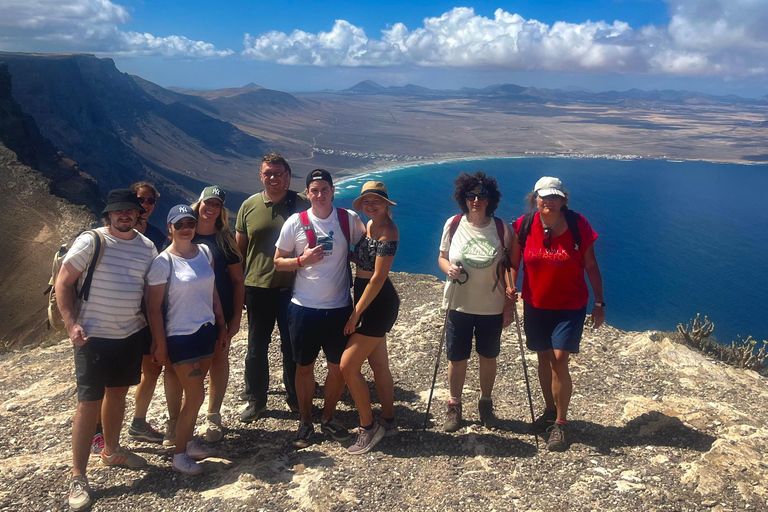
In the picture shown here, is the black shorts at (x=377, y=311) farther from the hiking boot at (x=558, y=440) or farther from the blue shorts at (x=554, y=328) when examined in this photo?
the hiking boot at (x=558, y=440)

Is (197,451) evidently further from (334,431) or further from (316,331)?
(316,331)

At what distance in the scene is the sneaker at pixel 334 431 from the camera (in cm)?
415

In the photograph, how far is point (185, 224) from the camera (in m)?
3.50

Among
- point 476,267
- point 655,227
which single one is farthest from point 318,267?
point 655,227

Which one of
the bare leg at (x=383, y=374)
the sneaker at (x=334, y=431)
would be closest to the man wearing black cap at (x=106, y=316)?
the sneaker at (x=334, y=431)

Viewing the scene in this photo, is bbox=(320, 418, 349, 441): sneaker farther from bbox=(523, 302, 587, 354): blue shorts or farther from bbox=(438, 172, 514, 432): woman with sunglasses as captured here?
bbox=(523, 302, 587, 354): blue shorts

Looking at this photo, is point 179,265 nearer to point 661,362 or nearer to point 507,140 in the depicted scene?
point 661,362

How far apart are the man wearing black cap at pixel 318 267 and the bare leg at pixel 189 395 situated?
2.21ft

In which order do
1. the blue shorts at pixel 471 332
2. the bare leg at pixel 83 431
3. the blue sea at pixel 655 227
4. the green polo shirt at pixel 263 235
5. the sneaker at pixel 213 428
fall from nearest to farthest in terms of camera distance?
the bare leg at pixel 83 431, the blue shorts at pixel 471 332, the green polo shirt at pixel 263 235, the sneaker at pixel 213 428, the blue sea at pixel 655 227

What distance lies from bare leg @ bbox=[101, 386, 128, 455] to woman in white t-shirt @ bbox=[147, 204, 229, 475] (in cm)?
41

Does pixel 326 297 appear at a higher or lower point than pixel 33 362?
higher

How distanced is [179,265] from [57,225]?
1173 inches

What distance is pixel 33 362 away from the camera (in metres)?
7.33

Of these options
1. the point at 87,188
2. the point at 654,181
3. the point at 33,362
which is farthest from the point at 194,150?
the point at 33,362
